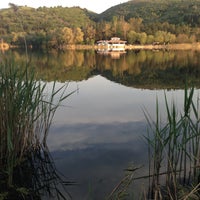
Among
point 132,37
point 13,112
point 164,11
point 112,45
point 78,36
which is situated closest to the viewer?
point 13,112

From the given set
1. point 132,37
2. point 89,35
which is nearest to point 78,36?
point 89,35

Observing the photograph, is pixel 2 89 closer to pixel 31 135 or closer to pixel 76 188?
pixel 31 135

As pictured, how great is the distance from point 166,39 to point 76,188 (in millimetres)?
102166

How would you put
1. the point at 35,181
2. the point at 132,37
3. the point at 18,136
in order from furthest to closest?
1. the point at 132,37
2. the point at 35,181
3. the point at 18,136

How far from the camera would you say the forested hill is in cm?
13612

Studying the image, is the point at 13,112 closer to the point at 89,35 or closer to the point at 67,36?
the point at 67,36

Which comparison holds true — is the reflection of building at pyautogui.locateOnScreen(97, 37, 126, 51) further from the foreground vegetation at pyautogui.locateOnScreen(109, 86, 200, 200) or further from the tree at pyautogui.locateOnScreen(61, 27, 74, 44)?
the foreground vegetation at pyautogui.locateOnScreen(109, 86, 200, 200)

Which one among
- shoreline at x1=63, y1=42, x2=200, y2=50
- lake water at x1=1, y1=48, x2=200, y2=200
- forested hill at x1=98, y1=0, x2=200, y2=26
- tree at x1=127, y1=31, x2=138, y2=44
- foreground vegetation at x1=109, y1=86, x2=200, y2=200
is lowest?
lake water at x1=1, y1=48, x2=200, y2=200

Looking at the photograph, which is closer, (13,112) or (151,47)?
(13,112)

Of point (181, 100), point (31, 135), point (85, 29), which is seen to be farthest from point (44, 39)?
point (31, 135)

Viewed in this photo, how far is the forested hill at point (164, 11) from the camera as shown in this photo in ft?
447

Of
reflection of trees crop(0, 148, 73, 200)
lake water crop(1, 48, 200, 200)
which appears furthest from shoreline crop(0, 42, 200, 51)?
reflection of trees crop(0, 148, 73, 200)

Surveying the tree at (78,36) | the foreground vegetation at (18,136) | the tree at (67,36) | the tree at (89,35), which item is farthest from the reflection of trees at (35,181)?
the tree at (89,35)

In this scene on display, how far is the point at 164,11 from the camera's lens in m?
168
